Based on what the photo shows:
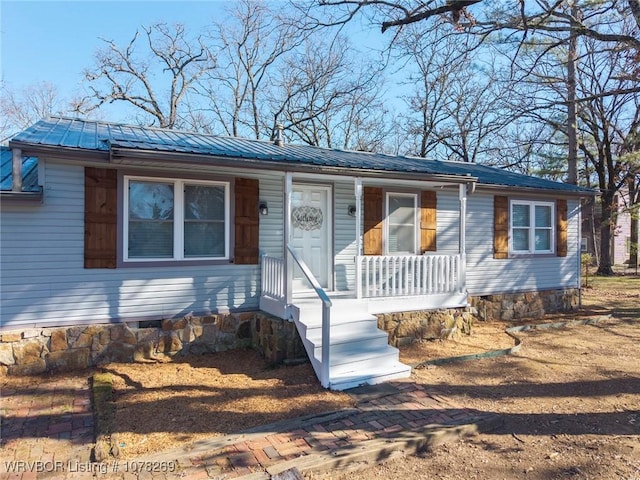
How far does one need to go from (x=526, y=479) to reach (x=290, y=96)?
19.6m

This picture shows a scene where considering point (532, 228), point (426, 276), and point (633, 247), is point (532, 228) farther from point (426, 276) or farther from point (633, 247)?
point (633, 247)

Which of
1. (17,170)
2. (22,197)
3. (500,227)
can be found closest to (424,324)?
(500,227)

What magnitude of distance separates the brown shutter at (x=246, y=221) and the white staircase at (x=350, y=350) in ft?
4.27

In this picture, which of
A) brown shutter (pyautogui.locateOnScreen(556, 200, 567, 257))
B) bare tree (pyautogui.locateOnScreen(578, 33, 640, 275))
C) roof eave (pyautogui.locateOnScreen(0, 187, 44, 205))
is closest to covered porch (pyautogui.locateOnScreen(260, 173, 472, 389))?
brown shutter (pyautogui.locateOnScreen(556, 200, 567, 257))

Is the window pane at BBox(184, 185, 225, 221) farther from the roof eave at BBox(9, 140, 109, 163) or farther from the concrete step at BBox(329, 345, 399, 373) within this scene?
the concrete step at BBox(329, 345, 399, 373)

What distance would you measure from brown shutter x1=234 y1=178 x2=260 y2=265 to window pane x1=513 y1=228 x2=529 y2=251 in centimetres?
625

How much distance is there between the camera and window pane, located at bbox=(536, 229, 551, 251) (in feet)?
32.9

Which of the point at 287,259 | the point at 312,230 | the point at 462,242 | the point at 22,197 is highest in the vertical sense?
the point at 22,197

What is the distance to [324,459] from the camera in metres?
3.36

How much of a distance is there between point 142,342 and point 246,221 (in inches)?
95.1

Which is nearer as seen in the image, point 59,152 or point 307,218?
point 59,152

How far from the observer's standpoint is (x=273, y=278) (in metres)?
6.64

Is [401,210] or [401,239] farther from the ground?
[401,210]

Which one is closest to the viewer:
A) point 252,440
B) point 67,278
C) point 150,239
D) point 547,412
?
point 252,440
